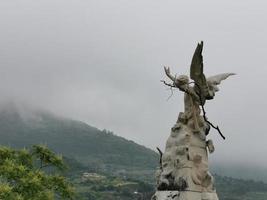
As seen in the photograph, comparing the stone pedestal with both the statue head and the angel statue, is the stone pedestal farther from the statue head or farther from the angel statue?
the statue head

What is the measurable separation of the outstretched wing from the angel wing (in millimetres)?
408

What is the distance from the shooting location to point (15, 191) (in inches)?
924

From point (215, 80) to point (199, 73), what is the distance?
108 centimetres

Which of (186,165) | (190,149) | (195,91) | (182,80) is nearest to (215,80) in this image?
(195,91)

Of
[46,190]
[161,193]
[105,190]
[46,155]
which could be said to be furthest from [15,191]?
[105,190]

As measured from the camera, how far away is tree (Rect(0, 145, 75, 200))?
75.5 ft

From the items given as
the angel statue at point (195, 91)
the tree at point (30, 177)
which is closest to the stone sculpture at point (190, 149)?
the angel statue at point (195, 91)

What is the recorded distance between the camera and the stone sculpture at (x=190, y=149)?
12172mm

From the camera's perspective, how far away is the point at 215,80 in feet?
44.7

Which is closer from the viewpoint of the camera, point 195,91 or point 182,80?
point 182,80

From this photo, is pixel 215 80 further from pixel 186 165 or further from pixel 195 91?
pixel 186 165

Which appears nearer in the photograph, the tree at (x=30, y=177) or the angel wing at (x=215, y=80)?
the angel wing at (x=215, y=80)

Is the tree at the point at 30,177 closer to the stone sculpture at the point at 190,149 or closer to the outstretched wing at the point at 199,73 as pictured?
the stone sculpture at the point at 190,149

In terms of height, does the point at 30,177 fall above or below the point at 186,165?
above
